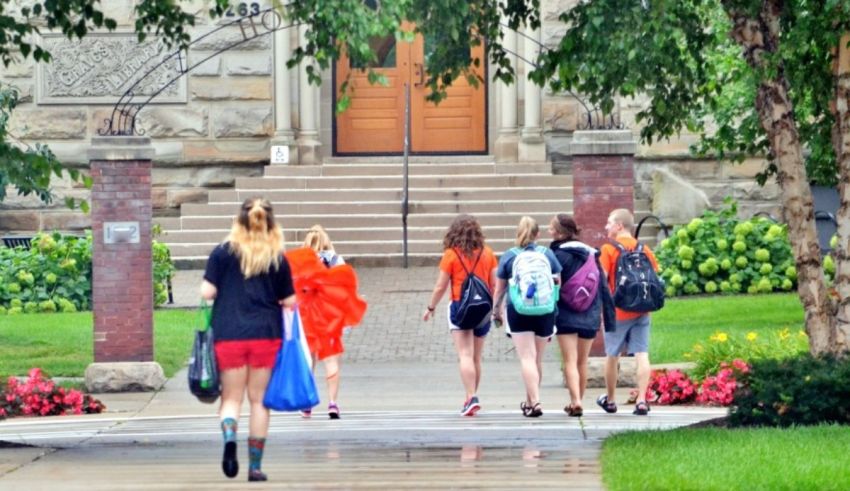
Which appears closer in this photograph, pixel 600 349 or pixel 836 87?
pixel 836 87

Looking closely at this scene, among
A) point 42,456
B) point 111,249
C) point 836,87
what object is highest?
point 836,87

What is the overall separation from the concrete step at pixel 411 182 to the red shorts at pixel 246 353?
15.4m

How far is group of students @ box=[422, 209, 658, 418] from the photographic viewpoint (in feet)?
44.7

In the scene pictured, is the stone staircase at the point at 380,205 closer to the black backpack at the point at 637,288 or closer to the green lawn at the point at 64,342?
the green lawn at the point at 64,342

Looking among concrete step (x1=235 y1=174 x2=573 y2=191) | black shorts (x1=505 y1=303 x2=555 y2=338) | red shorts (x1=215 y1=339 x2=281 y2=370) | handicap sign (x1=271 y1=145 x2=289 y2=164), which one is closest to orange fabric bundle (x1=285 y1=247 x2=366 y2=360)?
black shorts (x1=505 y1=303 x2=555 y2=338)

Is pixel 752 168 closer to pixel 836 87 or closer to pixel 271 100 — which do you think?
pixel 271 100

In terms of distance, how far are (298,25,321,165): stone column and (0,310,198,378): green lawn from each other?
5516mm

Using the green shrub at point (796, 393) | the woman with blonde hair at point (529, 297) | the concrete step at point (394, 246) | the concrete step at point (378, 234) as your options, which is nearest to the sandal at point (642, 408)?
the woman with blonde hair at point (529, 297)

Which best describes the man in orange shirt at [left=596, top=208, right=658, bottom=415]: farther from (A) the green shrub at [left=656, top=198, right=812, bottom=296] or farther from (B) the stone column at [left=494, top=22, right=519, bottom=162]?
(B) the stone column at [left=494, top=22, right=519, bottom=162]

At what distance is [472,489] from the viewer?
927cm

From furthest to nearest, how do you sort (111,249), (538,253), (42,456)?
(111,249), (538,253), (42,456)

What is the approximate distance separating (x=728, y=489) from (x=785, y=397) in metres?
2.97

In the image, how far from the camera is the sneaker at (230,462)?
384 inches

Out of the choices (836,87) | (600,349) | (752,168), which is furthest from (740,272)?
(836,87)
